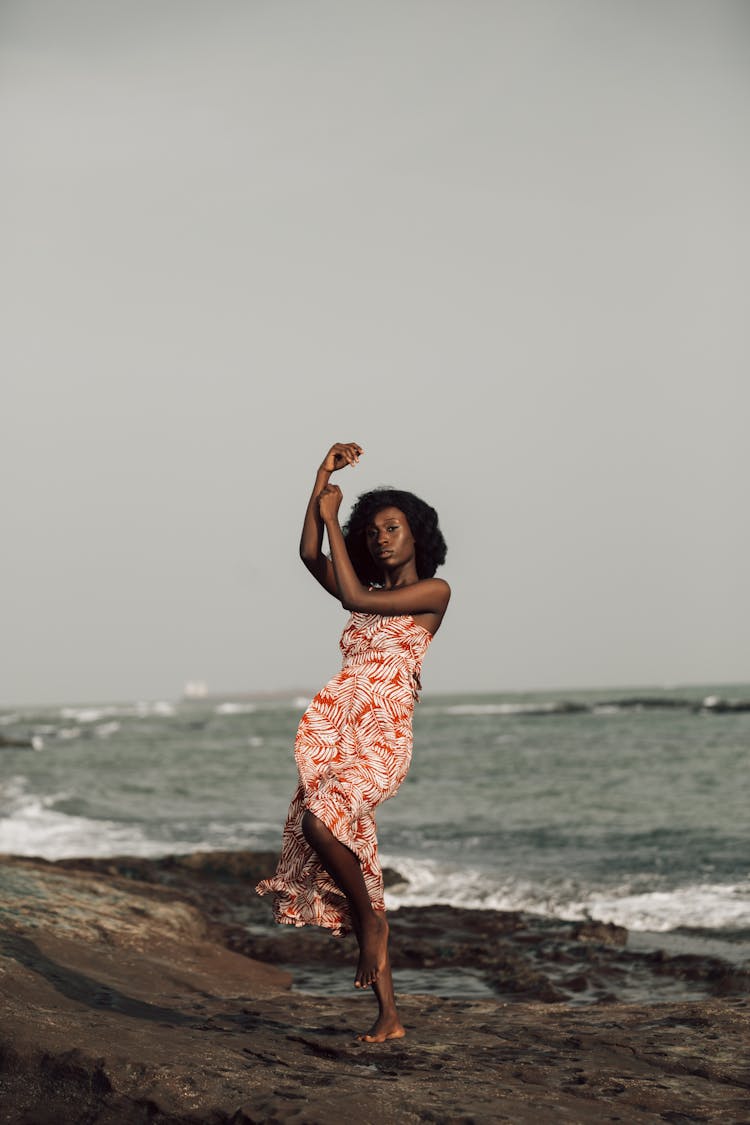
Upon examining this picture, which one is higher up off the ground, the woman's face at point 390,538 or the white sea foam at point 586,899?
the woman's face at point 390,538

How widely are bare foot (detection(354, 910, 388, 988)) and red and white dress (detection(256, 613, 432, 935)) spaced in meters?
0.13

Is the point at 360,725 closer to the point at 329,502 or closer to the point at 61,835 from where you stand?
the point at 329,502

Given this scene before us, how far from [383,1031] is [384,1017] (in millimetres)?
50

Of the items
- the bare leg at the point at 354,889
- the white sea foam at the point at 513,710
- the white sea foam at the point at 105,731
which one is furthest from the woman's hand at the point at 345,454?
the white sea foam at the point at 513,710

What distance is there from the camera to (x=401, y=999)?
216 inches

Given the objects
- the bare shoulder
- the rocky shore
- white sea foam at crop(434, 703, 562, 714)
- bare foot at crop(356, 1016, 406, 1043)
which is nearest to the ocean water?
the rocky shore

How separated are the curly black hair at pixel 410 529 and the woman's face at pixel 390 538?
0.04m

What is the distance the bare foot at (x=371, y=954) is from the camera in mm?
4168

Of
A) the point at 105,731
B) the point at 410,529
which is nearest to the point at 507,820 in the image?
the point at 410,529

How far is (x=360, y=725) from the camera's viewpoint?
14.4 ft

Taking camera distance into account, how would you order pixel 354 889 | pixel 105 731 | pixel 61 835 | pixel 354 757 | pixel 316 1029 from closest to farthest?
pixel 354 889
pixel 354 757
pixel 316 1029
pixel 61 835
pixel 105 731

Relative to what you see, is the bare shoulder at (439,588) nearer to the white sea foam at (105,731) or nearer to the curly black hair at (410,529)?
the curly black hair at (410,529)

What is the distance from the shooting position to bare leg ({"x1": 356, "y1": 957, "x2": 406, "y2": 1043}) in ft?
13.7

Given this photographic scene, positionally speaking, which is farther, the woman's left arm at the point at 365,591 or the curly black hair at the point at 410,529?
the curly black hair at the point at 410,529
